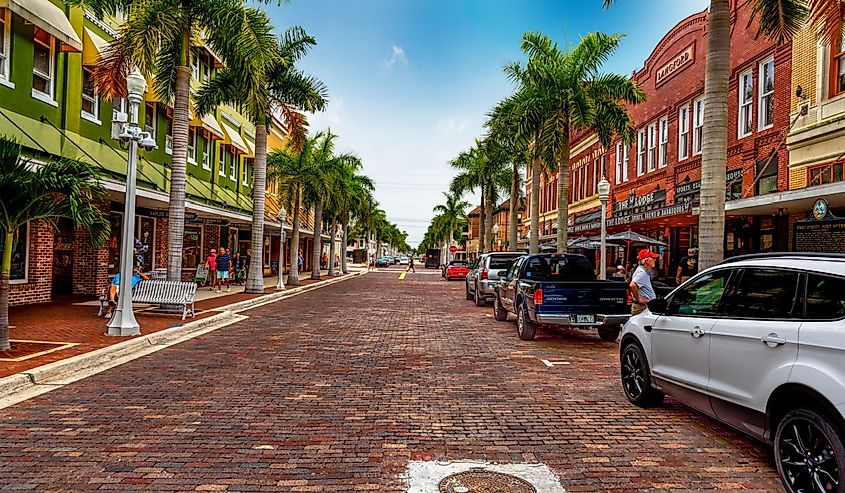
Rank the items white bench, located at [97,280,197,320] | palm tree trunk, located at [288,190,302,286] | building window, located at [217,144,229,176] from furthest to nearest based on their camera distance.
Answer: palm tree trunk, located at [288,190,302,286] < building window, located at [217,144,229,176] < white bench, located at [97,280,197,320]

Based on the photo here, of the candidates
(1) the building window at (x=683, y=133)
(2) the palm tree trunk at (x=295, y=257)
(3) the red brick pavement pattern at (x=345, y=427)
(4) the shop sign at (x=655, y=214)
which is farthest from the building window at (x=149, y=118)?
(1) the building window at (x=683, y=133)

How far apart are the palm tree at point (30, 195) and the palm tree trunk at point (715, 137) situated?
10.4m

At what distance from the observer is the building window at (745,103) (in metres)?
18.0

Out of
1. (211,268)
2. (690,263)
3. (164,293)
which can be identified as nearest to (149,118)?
(211,268)

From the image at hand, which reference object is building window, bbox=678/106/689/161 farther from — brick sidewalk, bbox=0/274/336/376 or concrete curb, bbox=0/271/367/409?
brick sidewalk, bbox=0/274/336/376

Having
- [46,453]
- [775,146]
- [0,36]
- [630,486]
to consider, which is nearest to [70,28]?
[0,36]

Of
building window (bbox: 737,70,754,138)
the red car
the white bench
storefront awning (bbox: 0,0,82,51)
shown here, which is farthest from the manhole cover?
the red car

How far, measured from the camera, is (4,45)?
13.4m

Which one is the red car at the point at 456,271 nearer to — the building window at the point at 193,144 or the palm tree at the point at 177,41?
the building window at the point at 193,144

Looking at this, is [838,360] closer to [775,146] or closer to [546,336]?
[546,336]

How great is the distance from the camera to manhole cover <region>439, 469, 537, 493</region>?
4.23 m

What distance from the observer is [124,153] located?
18.8m

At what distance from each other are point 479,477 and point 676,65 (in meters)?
22.9

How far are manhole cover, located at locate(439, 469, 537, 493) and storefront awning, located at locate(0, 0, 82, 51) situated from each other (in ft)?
47.0
